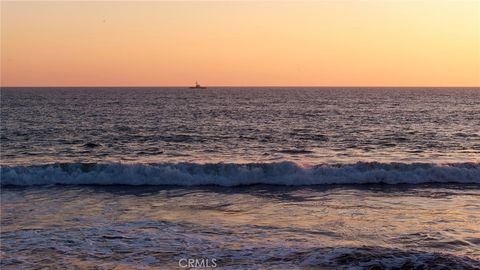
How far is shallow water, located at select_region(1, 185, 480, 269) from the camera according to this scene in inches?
420

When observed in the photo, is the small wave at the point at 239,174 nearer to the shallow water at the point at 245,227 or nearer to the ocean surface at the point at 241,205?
the ocean surface at the point at 241,205

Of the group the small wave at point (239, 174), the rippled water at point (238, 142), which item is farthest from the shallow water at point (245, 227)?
the rippled water at point (238, 142)

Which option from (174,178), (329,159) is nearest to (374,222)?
(174,178)

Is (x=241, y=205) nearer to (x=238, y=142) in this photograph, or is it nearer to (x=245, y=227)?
(x=245, y=227)

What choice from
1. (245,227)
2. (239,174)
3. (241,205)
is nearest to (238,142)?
(239,174)

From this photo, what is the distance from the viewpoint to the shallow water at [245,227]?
10.7m

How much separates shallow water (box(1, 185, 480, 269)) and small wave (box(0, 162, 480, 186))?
1788 mm

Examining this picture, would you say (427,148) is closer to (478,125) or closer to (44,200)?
(478,125)

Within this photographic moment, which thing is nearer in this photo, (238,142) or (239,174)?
(239,174)

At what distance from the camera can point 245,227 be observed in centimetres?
1338

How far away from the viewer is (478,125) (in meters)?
46.6

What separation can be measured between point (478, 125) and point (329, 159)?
2624cm

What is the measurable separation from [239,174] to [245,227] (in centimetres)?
880

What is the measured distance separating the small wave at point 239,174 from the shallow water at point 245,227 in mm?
1788
